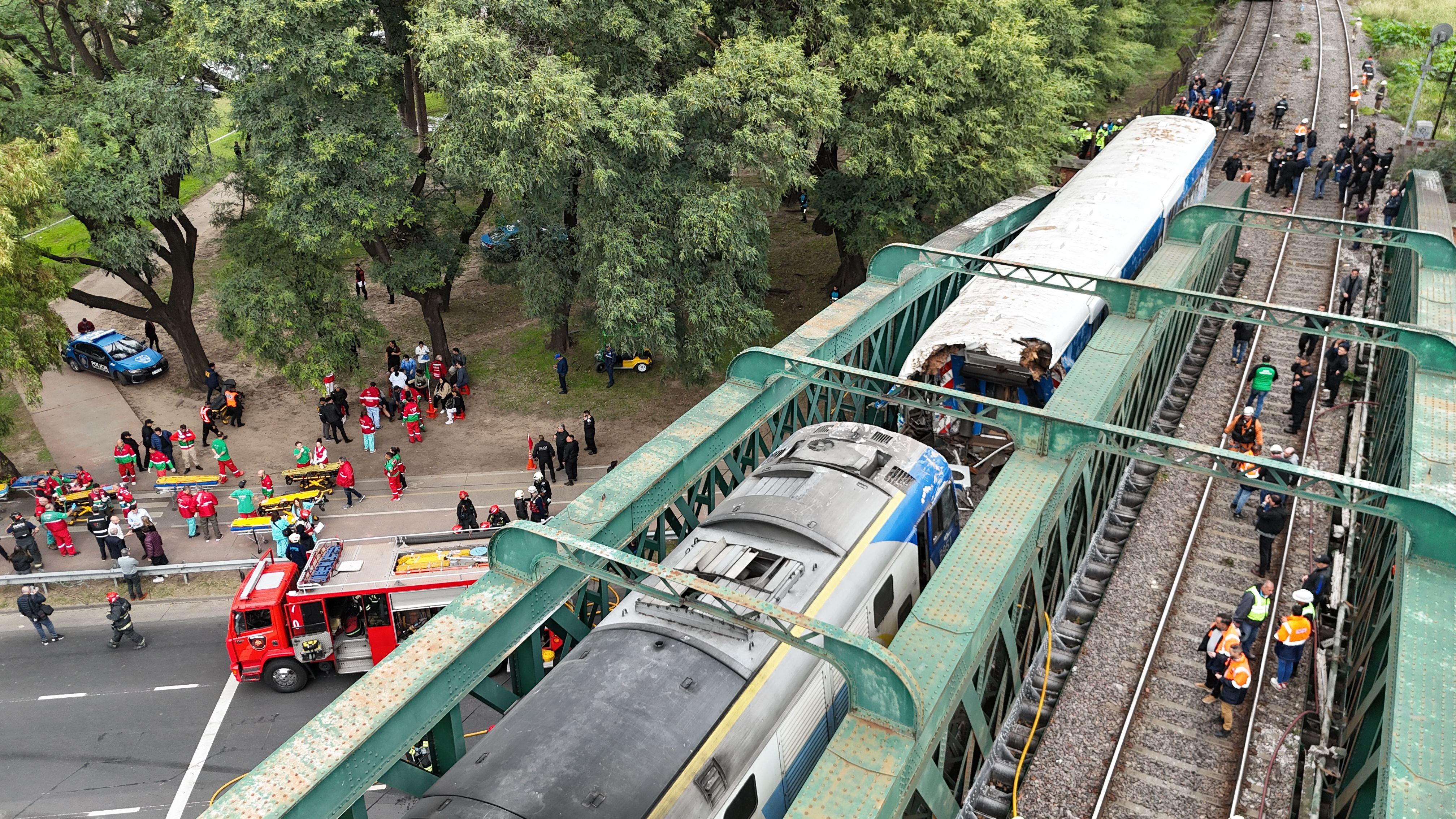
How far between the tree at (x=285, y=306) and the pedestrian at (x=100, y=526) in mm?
5270

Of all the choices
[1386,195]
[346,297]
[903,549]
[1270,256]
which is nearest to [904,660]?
[903,549]

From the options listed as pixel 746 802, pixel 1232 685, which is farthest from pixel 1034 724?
pixel 746 802

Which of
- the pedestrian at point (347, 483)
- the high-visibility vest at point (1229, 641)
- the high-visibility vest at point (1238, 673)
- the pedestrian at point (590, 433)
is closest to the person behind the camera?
the high-visibility vest at point (1238, 673)

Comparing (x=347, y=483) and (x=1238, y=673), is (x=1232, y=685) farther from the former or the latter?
(x=347, y=483)

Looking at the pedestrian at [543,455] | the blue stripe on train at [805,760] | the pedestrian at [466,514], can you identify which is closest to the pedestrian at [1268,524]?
the blue stripe on train at [805,760]

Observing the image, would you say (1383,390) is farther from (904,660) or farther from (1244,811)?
(904,660)

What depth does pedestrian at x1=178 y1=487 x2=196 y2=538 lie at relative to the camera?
77.9 ft

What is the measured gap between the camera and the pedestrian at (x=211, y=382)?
2914 centimetres

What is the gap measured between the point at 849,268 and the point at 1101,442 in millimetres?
19983

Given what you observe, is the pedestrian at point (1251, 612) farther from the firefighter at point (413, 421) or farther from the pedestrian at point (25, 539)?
the pedestrian at point (25, 539)

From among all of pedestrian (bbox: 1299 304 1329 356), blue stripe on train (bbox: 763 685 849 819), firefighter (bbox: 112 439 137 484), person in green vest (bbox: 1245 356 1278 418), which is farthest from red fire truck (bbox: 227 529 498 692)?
person in green vest (bbox: 1245 356 1278 418)

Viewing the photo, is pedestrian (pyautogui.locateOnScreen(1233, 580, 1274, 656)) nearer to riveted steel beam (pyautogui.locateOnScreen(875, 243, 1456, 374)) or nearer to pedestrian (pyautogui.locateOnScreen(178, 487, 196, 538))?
riveted steel beam (pyautogui.locateOnScreen(875, 243, 1456, 374))

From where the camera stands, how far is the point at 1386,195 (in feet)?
107

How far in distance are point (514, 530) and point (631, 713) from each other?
92.3 inches
